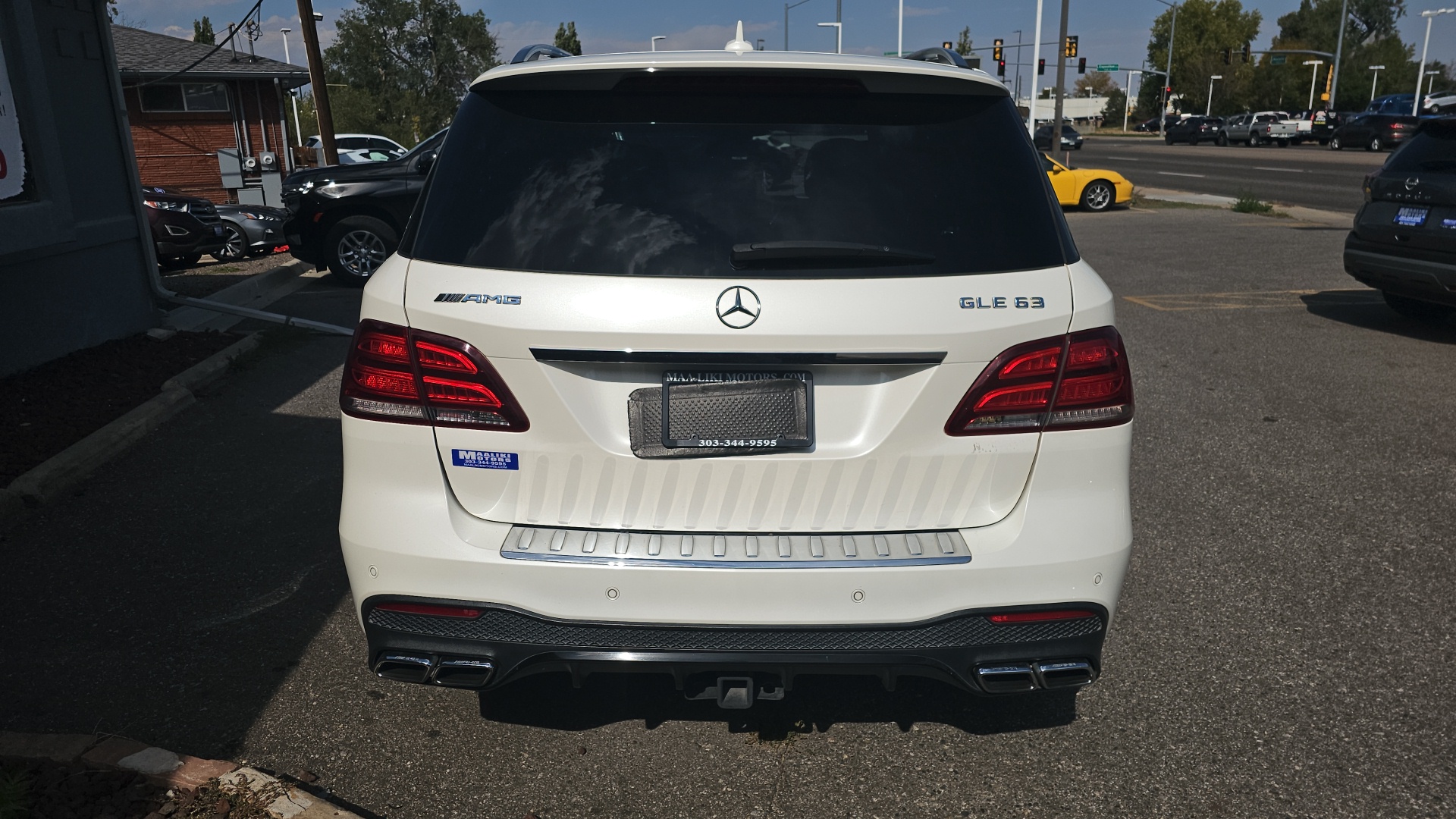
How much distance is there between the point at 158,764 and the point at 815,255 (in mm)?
2207

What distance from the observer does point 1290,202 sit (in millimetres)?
23125

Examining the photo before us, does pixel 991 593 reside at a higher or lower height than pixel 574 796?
higher

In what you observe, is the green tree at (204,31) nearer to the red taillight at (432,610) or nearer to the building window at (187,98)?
the building window at (187,98)

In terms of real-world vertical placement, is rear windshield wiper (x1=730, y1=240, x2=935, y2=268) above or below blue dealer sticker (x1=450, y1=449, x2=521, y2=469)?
above

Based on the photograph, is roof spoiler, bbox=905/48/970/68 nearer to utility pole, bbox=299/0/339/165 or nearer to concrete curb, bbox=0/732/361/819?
concrete curb, bbox=0/732/361/819

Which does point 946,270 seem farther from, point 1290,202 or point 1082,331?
point 1290,202

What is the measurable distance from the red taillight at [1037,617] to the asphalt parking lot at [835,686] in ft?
1.98

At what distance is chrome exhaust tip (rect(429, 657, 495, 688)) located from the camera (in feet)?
8.87

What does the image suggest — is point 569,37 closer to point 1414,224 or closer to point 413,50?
point 413,50

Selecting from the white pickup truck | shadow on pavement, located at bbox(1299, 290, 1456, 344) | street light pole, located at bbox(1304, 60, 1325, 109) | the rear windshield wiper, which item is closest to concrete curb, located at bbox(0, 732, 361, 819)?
the rear windshield wiper

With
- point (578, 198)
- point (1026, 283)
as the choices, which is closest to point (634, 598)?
point (578, 198)

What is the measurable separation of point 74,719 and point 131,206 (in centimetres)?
686

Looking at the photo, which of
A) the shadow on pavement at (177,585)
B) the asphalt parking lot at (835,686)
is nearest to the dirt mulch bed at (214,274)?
the shadow on pavement at (177,585)

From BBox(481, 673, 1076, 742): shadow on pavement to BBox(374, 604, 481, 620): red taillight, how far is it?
819 mm
